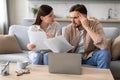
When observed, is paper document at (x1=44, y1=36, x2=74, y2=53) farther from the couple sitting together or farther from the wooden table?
the couple sitting together

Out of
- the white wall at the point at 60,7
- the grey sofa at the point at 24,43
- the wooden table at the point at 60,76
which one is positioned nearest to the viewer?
the wooden table at the point at 60,76

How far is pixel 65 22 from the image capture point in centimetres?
416

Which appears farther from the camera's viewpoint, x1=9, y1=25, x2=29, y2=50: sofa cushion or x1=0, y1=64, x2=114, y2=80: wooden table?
x1=9, y1=25, x2=29, y2=50: sofa cushion

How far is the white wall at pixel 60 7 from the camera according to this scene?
13.8ft

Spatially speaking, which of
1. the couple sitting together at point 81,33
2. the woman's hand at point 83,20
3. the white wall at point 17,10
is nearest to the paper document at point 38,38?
the couple sitting together at point 81,33

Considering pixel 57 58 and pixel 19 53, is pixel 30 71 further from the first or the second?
pixel 19 53

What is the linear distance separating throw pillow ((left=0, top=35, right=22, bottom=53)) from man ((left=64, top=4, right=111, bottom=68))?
2.78 feet

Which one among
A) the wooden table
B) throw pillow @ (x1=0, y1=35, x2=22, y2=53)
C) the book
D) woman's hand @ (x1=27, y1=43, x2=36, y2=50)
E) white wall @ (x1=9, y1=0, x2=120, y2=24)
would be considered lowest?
the wooden table

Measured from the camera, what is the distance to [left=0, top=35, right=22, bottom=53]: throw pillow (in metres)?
2.95

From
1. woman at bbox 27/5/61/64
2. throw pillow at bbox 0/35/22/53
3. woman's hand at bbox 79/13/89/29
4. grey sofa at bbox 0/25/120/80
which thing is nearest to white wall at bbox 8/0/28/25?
grey sofa at bbox 0/25/120/80

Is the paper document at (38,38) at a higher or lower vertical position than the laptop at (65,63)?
higher

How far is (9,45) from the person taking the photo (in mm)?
2986

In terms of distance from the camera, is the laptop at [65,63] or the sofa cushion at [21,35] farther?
the sofa cushion at [21,35]

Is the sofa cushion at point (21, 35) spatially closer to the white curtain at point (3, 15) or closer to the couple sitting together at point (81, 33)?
the couple sitting together at point (81, 33)
